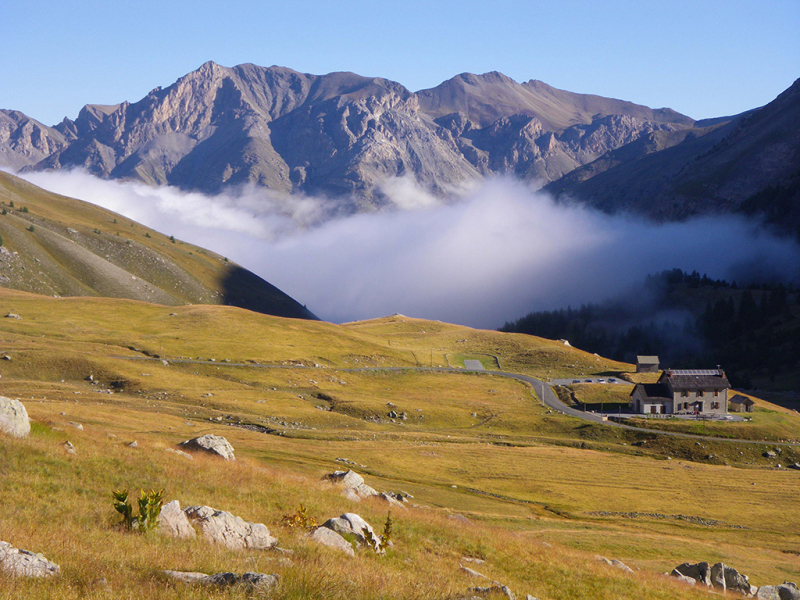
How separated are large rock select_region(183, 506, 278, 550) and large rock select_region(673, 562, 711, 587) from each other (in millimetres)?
26023

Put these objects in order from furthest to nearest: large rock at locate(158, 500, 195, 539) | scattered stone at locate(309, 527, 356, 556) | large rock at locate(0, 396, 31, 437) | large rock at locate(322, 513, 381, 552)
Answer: large rock at locate(0, 396, 31, 437), large rock at locate(322, 513, 381, 552), scattered stone at locate(309, 527, 356, 556), large rock at locate(158, 500, 195, 539)

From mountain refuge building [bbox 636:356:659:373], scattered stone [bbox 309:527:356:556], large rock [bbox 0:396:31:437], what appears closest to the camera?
scattered stone [bbox 309:527:356:556]

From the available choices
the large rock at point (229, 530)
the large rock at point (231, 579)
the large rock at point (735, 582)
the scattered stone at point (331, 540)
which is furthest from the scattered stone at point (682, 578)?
the large rock at point (231, 579)

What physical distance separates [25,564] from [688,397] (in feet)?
396

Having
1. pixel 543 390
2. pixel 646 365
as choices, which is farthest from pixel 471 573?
pixel 646 365

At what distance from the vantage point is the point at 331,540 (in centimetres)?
2255

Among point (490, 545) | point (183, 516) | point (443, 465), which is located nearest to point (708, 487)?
point (443, 465)

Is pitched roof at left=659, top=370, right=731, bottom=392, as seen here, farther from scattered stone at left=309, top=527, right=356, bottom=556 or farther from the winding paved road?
scattered stone at left=309, top=527, right=356, bottom=556

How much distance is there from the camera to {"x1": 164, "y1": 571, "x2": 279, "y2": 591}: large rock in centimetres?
1442

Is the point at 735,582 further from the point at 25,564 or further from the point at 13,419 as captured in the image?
the point at 13,419

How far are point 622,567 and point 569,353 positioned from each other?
13811cm

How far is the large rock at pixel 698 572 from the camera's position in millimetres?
35219

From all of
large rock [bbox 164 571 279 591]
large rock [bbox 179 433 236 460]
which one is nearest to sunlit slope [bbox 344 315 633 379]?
large rock [bbox 179 433 236 460]

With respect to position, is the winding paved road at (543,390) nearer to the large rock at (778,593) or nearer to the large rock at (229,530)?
the large rock at (778,593)
